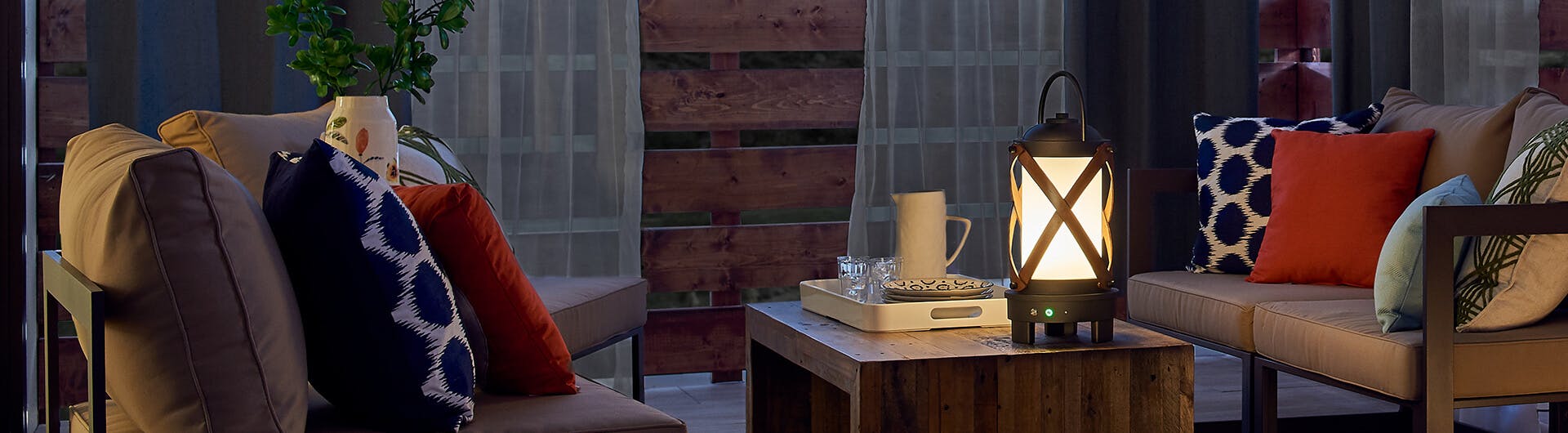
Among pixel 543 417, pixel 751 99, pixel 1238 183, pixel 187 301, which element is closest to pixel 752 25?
pixel 751 99

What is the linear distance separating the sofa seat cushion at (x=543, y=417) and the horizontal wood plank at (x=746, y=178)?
2.06 metres

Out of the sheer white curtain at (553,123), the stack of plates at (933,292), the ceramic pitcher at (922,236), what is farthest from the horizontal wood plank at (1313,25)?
the stack of plates at (933,292)

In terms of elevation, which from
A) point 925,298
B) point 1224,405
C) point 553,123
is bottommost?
point 1224,405

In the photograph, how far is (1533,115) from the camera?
109 inches

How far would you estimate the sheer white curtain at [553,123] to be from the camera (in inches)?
147

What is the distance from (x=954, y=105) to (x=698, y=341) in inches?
42.7

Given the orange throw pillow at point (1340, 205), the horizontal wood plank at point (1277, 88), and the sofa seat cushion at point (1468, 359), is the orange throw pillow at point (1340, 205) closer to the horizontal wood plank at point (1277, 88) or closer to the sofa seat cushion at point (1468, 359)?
the sofa seat cushion at point (1468, 359)

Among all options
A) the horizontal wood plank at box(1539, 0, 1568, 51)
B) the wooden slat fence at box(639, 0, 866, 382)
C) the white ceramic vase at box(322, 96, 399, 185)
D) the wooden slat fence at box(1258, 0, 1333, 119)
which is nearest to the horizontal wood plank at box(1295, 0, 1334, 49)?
the wooden slat fence at box(1258, 0, 1333, 119)

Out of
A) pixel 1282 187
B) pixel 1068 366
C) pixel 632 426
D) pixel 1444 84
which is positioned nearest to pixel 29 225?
pixel 632 426

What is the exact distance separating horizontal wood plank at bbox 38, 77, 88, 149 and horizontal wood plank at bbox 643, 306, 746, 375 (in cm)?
169

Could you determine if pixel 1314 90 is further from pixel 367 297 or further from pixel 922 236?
pixel 367 297

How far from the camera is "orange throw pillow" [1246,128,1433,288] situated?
2959 millimetres

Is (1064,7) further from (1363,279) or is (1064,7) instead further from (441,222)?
(441,222)

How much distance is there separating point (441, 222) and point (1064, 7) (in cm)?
274
